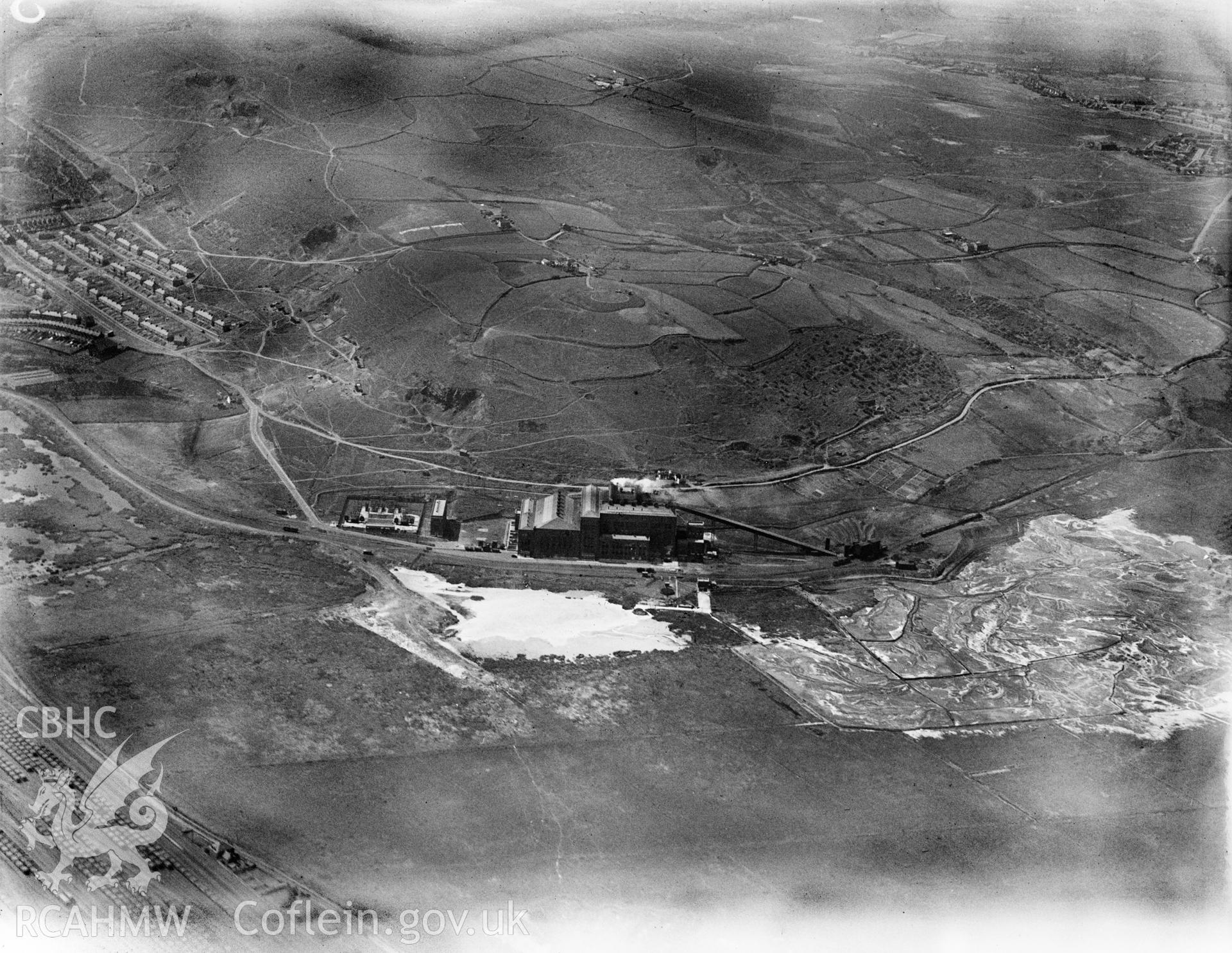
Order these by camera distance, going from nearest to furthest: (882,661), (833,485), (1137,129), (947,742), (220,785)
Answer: (220,785), (947,742), (882,661), (833,485), (1137,129)

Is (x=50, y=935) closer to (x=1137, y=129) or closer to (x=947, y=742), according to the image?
(x=947, y=742)

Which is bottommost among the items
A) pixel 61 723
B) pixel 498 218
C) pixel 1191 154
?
pixel 61 723

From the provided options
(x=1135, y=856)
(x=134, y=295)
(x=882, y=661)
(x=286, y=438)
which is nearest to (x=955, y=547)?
(x=882, y=661)

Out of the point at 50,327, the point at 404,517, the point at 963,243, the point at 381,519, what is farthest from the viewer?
the point at 963,243

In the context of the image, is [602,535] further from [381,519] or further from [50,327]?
[50,327]

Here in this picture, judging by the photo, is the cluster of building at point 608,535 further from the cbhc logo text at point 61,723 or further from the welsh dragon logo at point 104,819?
the welsh dragon logo at point 104,819

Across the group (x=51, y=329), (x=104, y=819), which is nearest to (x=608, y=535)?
(x=104, y=819)

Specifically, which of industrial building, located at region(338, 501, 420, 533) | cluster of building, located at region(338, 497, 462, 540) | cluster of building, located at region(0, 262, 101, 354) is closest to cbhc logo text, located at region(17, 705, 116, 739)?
industrial building, located at region(338, 501, 420, 533)
